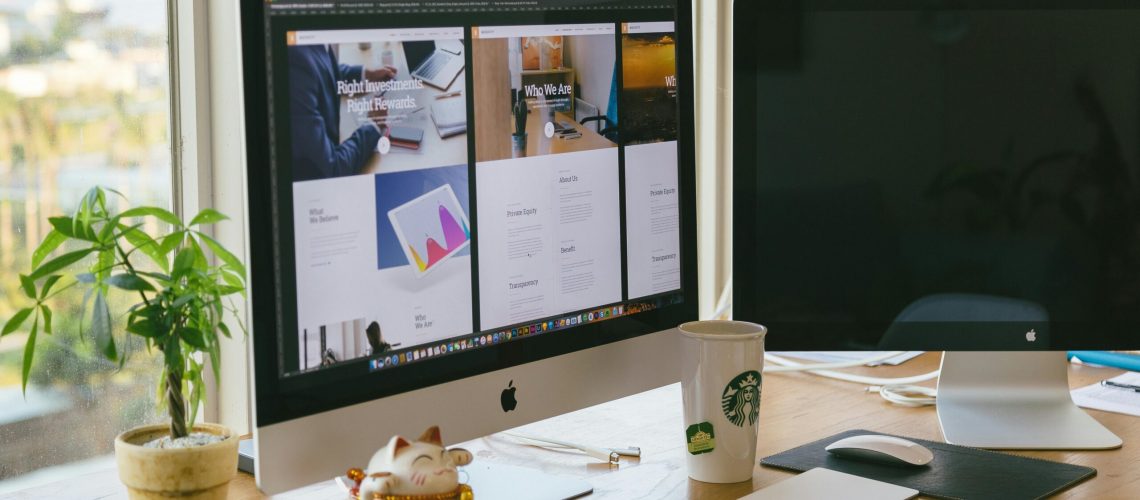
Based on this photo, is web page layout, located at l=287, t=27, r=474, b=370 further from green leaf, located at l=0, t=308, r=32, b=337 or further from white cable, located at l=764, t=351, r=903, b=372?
white cable, located at l=764, t=351, r=903, b=372

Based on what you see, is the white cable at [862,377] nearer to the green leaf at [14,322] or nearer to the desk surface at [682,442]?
the desk surface at [682,442]

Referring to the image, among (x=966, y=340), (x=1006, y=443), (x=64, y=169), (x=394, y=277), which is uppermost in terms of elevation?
(x=64, y=169)

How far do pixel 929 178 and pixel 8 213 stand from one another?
44.7 inches

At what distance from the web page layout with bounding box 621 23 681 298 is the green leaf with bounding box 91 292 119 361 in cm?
50

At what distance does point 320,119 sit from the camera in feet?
2.77

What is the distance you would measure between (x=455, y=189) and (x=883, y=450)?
1.68ft

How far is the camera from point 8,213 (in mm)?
1370

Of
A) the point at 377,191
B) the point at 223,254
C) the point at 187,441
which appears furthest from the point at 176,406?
the point at 377,191

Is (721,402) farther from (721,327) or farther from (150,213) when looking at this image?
(150,213)

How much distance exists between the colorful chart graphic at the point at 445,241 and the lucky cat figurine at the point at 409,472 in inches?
6.2

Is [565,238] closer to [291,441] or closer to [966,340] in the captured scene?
[291,441]

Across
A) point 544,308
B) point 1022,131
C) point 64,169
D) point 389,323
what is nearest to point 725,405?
point 544,308

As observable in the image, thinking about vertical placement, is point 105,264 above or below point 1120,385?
above

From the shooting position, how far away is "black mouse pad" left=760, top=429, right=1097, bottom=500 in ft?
3.35
